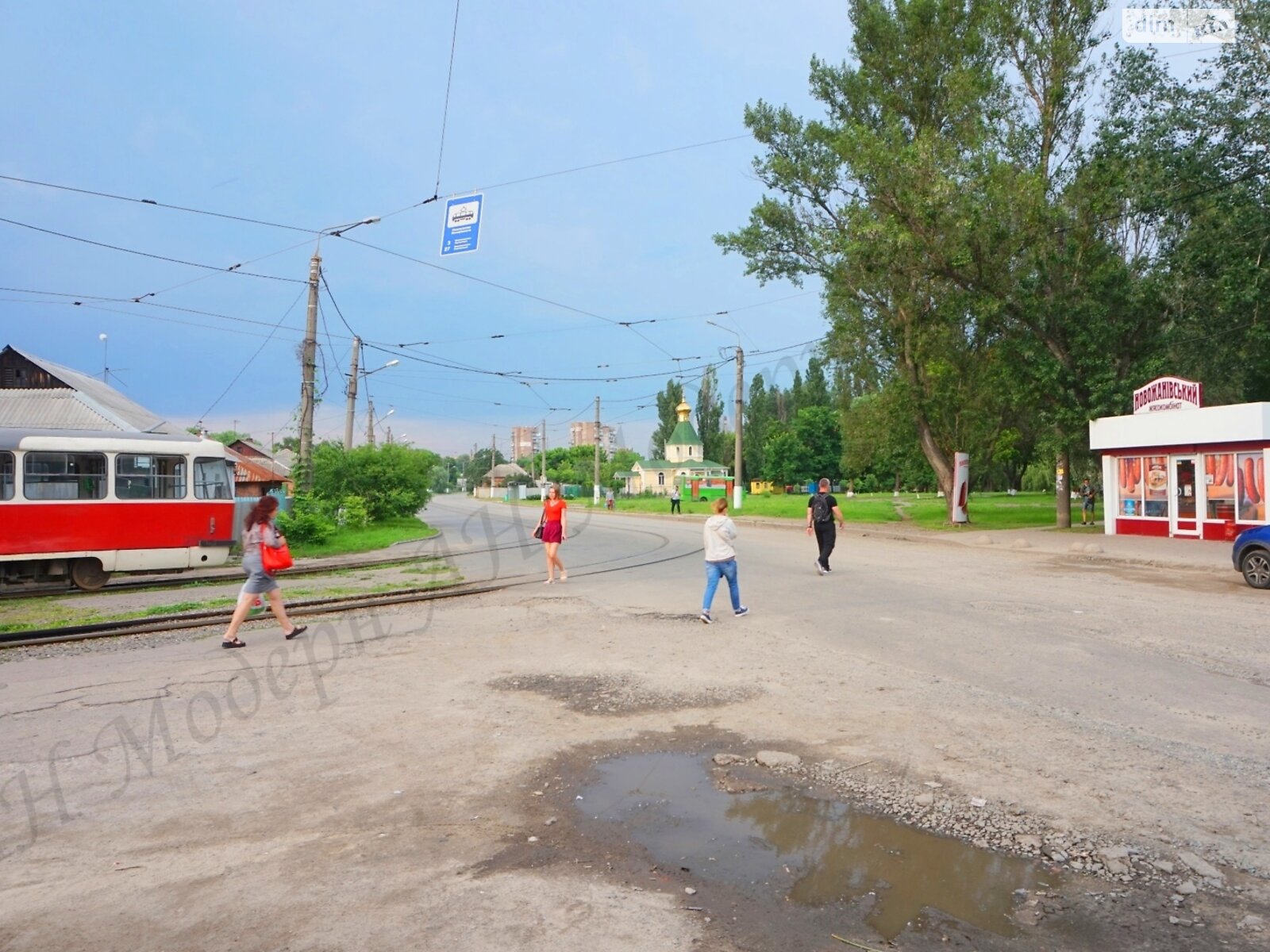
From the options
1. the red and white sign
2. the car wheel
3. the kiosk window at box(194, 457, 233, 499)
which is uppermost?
the red and white sign

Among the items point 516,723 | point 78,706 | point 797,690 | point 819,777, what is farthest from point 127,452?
point 819,777

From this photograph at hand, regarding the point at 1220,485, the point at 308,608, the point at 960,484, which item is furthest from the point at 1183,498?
the point at 308,608

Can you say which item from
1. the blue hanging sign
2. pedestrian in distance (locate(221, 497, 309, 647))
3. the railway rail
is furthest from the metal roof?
pedestrian in distance (locate(221, 497, 309, 647))

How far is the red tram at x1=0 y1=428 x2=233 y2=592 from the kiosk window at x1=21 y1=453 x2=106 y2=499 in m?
0.01

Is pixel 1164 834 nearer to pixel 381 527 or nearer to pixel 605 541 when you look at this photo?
pixel 605 541

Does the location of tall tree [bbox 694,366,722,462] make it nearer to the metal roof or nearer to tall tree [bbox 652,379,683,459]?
tall tree [bbox 652,379,683,459]

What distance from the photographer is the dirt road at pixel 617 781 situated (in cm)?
371

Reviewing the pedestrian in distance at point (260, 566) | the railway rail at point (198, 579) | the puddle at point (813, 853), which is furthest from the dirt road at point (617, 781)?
the railway rail at point (198, 579)

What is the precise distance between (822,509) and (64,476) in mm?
14148

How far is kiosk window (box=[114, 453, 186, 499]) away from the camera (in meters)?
16.5

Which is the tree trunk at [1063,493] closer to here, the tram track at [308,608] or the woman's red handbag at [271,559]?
the tram track at [308,608]

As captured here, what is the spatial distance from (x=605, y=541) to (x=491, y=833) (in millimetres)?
22517

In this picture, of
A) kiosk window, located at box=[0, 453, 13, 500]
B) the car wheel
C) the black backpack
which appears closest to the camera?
the car wheel

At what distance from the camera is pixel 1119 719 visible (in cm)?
646
